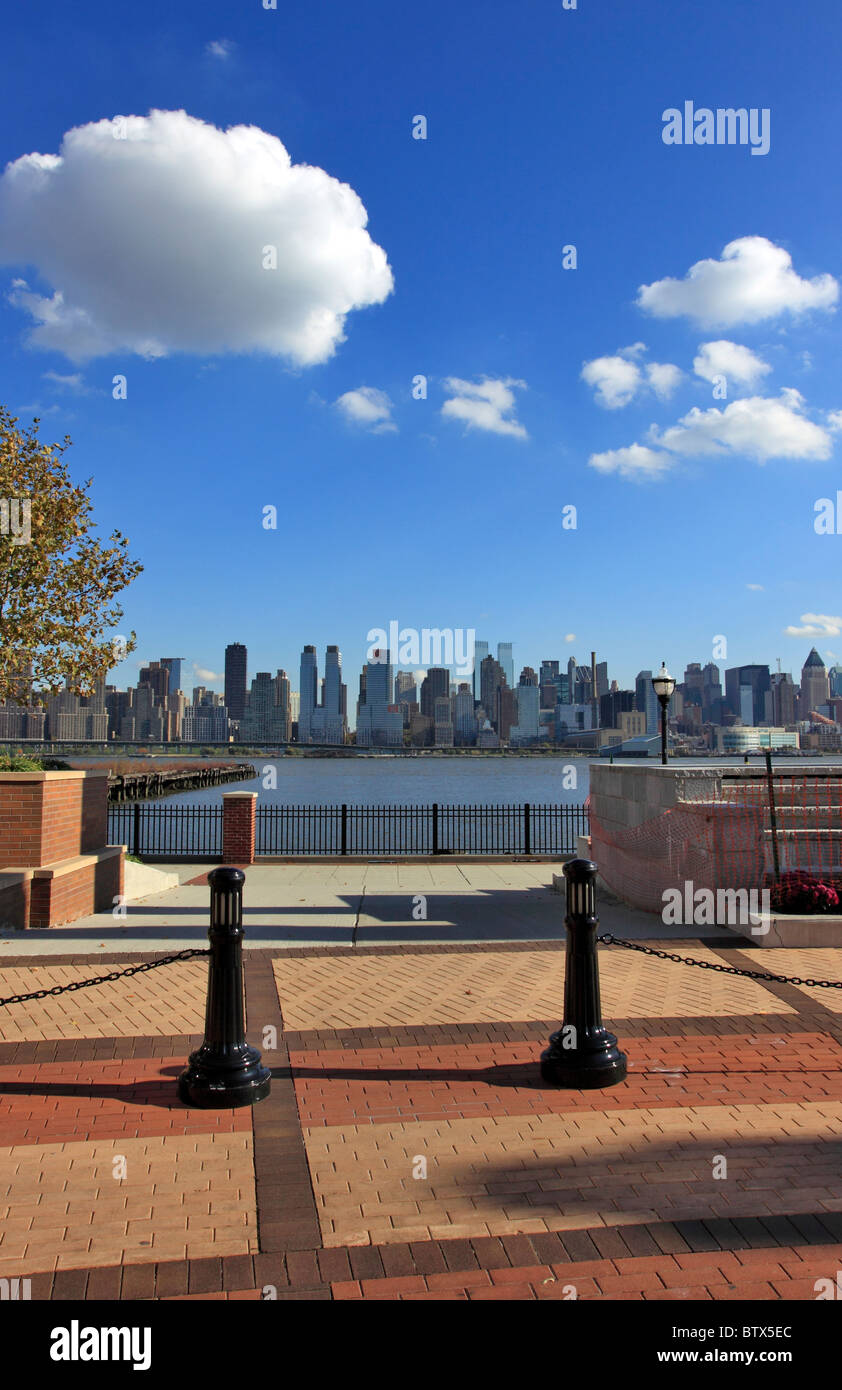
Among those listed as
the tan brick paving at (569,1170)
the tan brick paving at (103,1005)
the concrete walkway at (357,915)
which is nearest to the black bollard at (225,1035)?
the tan brick paving at (569,1170)

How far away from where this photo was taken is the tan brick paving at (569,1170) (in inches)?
148

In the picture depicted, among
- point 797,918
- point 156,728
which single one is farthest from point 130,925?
point 156,728

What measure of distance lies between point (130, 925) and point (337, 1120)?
6.42 meters

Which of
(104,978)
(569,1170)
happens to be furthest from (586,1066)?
(104,978)

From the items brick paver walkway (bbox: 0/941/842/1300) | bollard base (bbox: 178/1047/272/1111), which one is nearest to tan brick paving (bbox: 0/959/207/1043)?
brick paver walkway (bbox: 0/941/842/1300)

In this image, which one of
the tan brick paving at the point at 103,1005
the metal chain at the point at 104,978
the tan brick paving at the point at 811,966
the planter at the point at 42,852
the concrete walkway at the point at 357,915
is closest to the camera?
the metal chain at the point at 104,978

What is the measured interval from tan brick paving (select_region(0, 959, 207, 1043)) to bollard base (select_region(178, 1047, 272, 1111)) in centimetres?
132

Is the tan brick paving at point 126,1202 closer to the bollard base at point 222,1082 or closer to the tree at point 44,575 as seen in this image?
the bollard base at point 222,1082

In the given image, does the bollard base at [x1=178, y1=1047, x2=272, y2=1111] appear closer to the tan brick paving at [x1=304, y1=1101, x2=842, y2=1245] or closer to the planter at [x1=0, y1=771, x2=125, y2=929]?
the tan brick paving at [x1=304, y1=1101, x2=842, y2=1245]

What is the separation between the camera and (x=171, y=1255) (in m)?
3.48

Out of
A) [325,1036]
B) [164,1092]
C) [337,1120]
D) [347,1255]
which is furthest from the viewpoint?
Answer: [325,1036]

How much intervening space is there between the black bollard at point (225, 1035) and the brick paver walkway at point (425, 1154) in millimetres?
107

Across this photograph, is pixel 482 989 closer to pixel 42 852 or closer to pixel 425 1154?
pixel 425 1154

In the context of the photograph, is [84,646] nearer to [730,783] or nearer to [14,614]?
[14,614]
